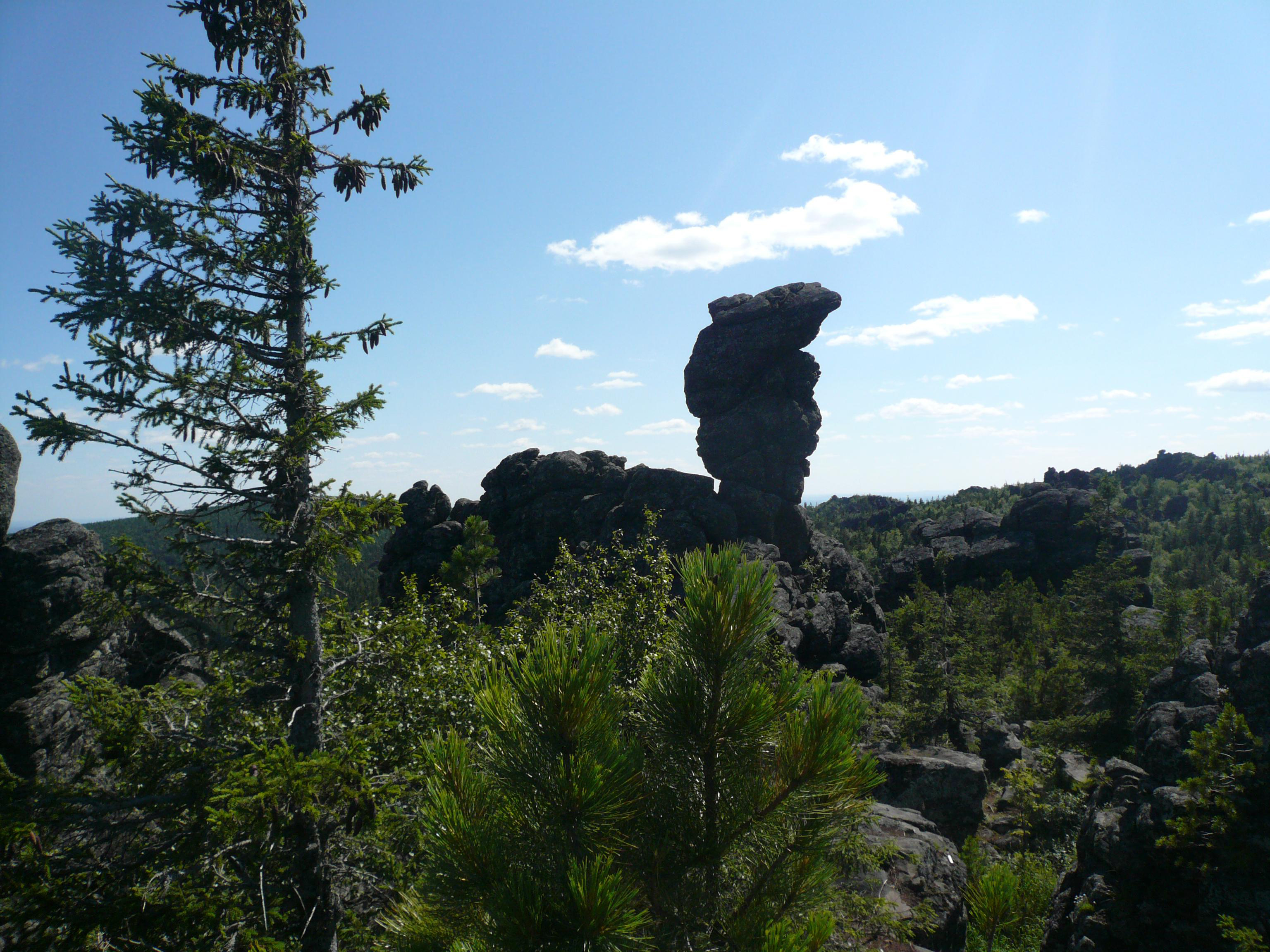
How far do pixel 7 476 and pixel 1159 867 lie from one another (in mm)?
25600

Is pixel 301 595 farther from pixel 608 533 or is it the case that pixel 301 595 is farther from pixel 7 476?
pixel 608 533

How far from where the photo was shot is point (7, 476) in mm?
13781

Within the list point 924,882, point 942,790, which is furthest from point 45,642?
point 942,790

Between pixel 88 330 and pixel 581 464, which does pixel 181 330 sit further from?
pixel 581 464

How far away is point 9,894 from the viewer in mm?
5246

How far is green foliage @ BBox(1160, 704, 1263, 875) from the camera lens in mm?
9195

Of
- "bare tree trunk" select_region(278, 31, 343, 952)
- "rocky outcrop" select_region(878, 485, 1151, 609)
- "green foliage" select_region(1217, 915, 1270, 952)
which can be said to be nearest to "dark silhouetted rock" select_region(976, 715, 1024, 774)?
"green foliage" select_region(1217, 915, 1270, 952)

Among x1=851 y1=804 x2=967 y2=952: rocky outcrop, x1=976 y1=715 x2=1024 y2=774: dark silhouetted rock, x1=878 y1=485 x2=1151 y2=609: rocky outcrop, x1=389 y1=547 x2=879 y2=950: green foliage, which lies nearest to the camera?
x1=389 y1=547 x2=879 y2=950: green foliage

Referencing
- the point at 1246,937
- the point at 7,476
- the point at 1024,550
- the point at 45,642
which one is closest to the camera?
the point at 1246,937

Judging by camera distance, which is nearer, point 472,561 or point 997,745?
point 997,745

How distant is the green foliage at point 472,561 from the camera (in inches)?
1558

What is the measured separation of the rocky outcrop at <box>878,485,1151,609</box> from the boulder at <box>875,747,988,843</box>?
3865 centimetres

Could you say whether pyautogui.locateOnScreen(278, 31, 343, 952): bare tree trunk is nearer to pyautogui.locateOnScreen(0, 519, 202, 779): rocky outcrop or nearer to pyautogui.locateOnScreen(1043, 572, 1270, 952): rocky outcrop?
pyautogui.locateOnScreen(0, 519, 202, 779): rocky outcrop

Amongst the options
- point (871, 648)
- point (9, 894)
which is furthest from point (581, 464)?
point (9, 894)
